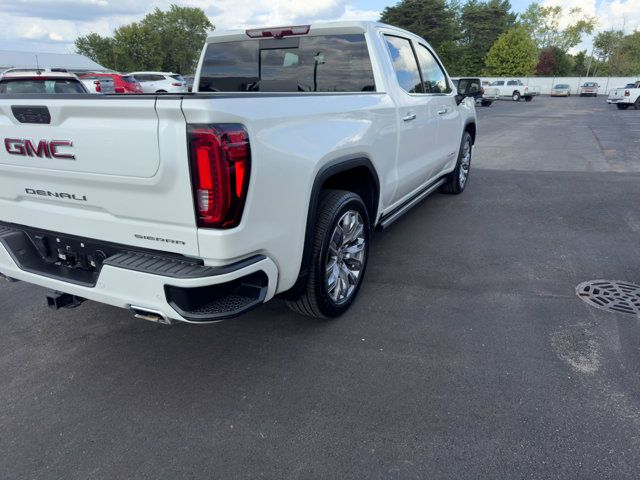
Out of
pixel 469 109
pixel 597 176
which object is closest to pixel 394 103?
pixel 469 109

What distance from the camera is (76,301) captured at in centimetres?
279

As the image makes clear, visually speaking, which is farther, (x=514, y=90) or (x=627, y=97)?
(x=514, y=90)

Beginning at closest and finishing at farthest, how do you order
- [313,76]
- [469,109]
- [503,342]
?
[503,342]
[313,76]
[469,109]

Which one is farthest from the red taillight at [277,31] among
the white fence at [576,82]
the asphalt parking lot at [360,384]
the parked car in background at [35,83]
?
the white fence at [576,82]

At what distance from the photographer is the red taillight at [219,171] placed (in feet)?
6.65

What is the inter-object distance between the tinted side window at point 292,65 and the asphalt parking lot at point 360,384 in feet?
5.56

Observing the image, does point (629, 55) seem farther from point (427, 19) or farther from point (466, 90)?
point (466, 90)

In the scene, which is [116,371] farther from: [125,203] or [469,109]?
[469,109]

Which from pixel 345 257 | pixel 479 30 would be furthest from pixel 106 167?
pixel 479 30

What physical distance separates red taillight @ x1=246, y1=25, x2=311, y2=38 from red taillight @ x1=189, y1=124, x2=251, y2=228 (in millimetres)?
2452

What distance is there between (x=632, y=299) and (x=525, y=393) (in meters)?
1.68

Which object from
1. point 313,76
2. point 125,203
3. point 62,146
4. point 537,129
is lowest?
point 537,129

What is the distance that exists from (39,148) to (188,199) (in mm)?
934

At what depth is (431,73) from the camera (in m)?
5.18
